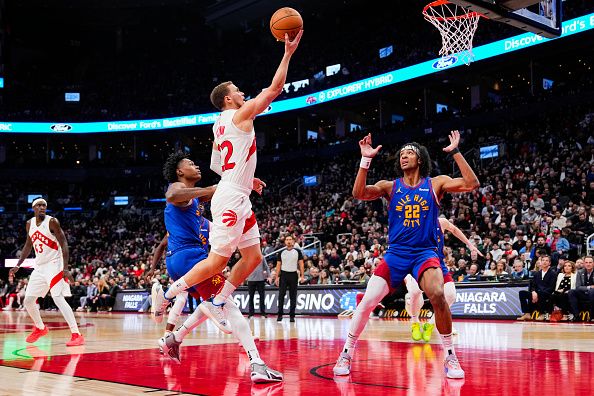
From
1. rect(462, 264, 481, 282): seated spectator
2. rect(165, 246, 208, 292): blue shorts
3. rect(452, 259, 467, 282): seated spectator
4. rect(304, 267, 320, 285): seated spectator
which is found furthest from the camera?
rect(304, 267, 320, 285): seated spectator

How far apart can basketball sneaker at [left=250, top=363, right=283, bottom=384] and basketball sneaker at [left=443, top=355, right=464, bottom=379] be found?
1.28 metres

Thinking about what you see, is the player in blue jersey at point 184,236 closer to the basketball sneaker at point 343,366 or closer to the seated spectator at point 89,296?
the basketball sneaker at point 343,366

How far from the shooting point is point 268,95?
15.7 feet

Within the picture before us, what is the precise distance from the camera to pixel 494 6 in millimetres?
7738

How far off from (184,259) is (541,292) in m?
9.06

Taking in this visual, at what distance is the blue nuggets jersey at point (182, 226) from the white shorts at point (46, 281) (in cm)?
280

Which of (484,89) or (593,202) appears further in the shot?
(484,89)

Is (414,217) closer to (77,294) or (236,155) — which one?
(236,155)

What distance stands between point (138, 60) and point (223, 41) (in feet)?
21.3

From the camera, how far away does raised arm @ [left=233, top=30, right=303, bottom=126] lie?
4.76 metres

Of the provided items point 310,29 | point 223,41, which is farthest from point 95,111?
point 310,29

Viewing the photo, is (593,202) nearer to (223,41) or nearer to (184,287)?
(184,287)

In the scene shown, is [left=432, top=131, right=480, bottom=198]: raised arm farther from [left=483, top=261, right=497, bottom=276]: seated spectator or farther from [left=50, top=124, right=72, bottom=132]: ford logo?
[left=50, top=124, right=72, bottom=132]: ford logo

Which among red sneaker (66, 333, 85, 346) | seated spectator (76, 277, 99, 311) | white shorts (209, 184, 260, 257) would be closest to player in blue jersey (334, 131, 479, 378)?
white shorts (209, 184, 260, 257)
